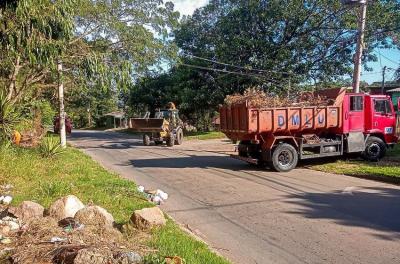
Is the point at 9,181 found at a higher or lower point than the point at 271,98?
lower

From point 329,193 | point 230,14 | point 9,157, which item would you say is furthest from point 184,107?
point 329,193

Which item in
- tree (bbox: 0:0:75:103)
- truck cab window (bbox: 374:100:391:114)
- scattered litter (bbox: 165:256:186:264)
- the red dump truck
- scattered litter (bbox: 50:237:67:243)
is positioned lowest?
scattered litter (bbox: 165:256:186:264)

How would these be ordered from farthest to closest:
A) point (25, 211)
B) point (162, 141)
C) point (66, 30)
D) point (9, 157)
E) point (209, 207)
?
point (162, 141) < point (9, 157) < point (209, 207) < point (66, 30) < point (25, 211)

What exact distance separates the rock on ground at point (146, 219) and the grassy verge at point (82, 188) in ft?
0.46

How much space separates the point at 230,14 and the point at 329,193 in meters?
24.4

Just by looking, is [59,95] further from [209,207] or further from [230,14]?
[230,14]

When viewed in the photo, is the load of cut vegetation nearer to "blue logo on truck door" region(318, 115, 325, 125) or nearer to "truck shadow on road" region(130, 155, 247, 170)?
"blue logo on truck door" region(318, 115, 325, 125)

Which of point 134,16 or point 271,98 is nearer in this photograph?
point 271,98

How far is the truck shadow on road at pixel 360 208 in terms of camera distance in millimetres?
7559

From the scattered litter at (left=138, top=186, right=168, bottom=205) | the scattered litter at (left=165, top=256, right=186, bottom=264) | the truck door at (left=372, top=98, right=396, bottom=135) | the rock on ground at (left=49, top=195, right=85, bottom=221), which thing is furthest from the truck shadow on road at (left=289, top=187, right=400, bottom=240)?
the truck door at (left=372, top=98, right=396, bottom=135)

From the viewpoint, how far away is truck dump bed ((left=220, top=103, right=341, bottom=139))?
553 inches

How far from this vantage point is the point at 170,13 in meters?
21.0

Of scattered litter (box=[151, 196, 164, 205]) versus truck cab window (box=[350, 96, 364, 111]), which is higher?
truck cab window (box=[350, 96, 364, 111])

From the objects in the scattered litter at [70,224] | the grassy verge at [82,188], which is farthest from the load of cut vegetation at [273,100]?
the scattered litter at [70,224]
